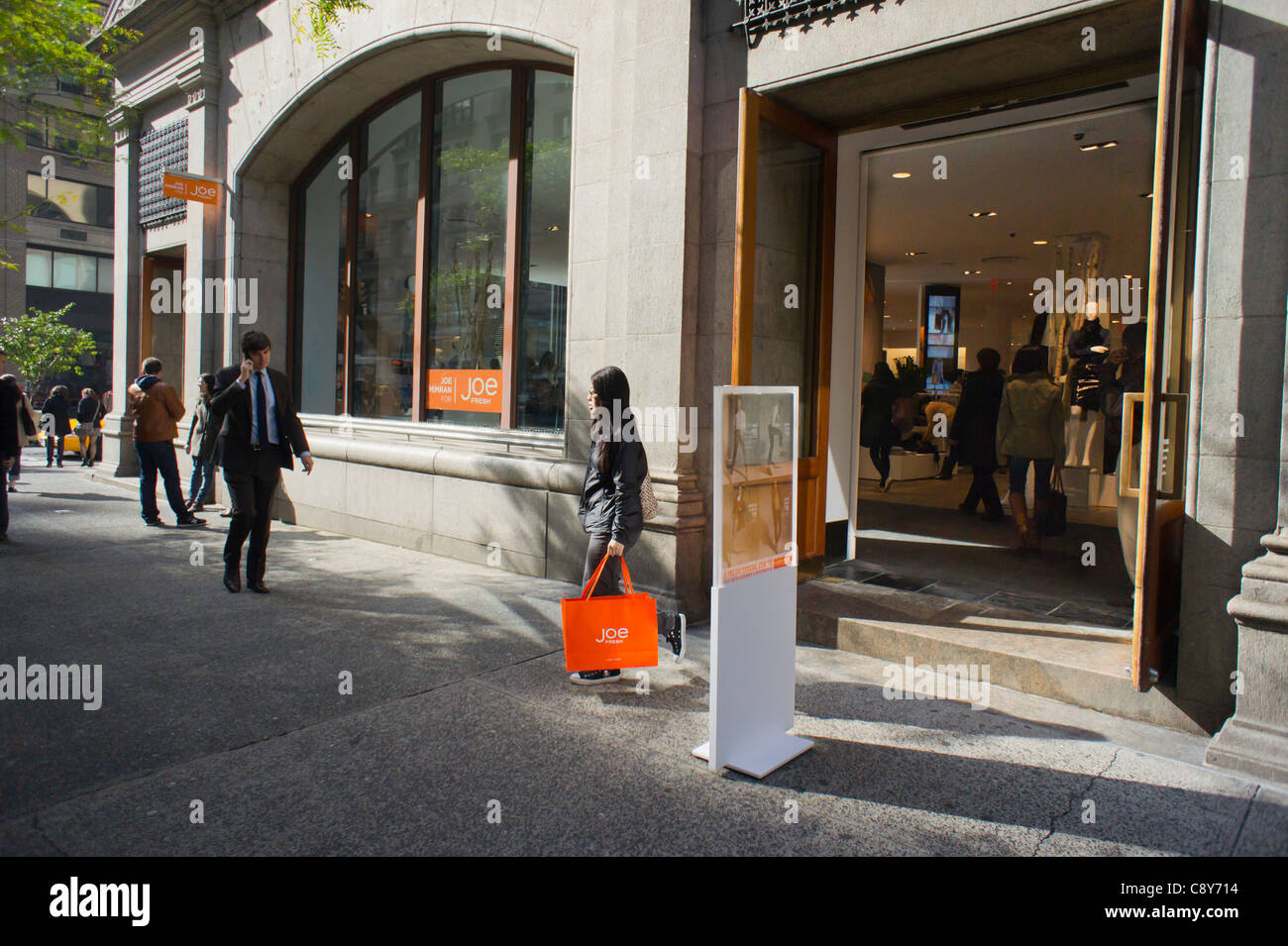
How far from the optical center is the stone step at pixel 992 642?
4.85m

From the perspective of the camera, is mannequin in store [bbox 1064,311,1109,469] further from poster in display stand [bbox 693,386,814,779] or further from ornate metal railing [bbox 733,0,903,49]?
poster in display stand [bbox 693,386,814,779]

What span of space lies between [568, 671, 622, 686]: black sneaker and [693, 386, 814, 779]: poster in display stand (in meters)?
1.15

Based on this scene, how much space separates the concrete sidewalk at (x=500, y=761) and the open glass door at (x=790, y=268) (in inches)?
75.1

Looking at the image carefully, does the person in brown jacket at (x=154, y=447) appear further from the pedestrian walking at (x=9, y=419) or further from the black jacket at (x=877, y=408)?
the black jacket at (x=877, y=408)

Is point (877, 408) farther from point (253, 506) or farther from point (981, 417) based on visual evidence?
point (253, 506)

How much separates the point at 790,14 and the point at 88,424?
19800 millimetres

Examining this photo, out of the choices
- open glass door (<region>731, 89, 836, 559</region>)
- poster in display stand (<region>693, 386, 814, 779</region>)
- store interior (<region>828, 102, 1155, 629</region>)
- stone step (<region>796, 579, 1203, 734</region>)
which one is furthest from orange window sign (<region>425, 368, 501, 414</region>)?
poster in display stand (<region>693, 386, 814, 779</region>)

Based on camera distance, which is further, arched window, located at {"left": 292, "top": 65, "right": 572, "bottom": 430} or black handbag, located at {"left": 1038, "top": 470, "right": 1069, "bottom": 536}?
A: arched window, located at {"left": 292, "top": 65, "right": 572, "bottom": 430}

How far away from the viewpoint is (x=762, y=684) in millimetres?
4281

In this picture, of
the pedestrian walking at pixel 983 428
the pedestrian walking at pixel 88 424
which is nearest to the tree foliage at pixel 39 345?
the pedestrian walking at pixel 88 424

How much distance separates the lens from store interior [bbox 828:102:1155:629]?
24.1ft

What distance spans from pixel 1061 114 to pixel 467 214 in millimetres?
6069

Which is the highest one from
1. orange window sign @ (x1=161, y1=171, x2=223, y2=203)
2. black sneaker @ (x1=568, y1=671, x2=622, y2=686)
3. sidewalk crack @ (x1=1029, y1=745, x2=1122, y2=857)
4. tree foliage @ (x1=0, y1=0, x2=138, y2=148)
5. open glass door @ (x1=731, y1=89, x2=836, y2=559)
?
tree foliage @ (x1=0, y1=0, x2=138, y2=148)
